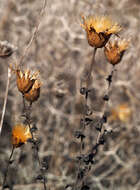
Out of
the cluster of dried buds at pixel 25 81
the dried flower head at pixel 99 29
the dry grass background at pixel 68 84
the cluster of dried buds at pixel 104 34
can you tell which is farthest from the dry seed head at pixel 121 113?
the cluster of dried buds at pixel 25 81

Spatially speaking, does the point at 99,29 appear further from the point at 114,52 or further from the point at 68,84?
the point at 68,84

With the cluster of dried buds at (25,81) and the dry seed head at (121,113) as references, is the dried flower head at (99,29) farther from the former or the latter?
the dry seed head at (121,113)

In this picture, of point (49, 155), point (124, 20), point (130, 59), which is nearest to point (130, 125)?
point (130, 59)

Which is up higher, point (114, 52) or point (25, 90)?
point (114, 52)

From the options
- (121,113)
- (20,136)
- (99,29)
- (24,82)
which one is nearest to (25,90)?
(24,82)

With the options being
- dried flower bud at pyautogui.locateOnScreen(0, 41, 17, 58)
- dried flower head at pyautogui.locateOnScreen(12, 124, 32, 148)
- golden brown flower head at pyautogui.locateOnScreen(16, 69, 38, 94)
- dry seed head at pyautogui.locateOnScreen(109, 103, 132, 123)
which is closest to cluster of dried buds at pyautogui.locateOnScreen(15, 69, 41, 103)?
golden brown flower head at pyautogui.locateOnScreen(16, 69, 38, 94)

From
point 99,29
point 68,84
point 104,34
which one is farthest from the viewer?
point 68,84

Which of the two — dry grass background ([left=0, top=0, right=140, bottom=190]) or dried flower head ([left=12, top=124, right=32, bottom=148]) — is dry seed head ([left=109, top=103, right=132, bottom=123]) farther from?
dried flower head ([left=12, top=124, right=32, bottom=148])
